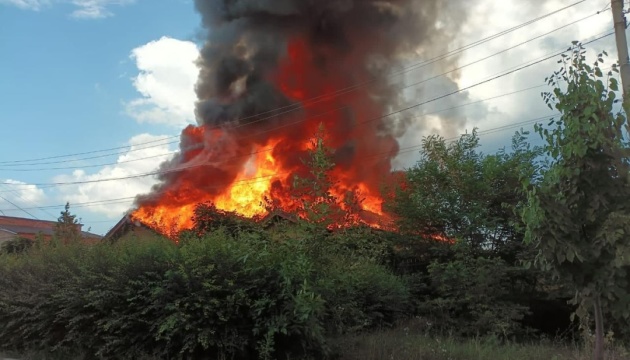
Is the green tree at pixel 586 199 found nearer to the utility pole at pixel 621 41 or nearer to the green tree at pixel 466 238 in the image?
the utility pole at pixel 621 41

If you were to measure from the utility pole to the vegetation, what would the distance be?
7.96 ft

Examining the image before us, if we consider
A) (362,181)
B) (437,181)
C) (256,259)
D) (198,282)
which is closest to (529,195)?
(256,259)

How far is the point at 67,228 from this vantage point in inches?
609

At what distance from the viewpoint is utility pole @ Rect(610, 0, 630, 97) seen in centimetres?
863

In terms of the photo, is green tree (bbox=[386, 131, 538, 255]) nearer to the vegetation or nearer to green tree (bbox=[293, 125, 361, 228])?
the vegetation

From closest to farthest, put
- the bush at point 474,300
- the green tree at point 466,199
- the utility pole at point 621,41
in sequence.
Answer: the utility pole at point 621,41
the bush at point 474,300
the green tree at point 466,199

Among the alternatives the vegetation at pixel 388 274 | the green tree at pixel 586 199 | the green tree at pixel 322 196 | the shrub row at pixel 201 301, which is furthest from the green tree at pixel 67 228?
the green tree at pixel 586 199

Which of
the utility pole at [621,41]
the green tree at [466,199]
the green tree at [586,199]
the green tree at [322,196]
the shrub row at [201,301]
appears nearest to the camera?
the green tree at [586,199]

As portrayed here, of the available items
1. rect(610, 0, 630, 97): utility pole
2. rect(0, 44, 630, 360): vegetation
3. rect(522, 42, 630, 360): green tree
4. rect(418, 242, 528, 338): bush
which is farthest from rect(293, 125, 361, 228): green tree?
rect(418, 242, 528, 338): bush

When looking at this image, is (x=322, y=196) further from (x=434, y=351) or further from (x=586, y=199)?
(x=586, y=199)

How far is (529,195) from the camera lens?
489 cm

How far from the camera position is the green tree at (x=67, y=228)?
14.2 metres

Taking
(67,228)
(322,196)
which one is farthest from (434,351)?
(67,228)

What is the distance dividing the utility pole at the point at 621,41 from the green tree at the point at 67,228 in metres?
13.0
